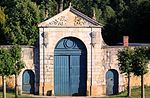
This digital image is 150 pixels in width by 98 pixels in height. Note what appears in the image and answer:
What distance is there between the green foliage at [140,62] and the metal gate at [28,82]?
10751 millimetres

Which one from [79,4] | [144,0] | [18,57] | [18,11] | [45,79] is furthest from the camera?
[79,4]

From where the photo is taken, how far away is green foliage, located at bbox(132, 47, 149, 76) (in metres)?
36.8

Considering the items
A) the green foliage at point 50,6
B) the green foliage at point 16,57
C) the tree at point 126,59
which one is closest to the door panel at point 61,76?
the green foliage at point 16,57

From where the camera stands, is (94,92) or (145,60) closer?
(145,60)

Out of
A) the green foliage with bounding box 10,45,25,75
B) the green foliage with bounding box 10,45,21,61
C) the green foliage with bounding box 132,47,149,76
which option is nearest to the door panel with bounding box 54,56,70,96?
the green foliage with bounding box 10,45,25,75

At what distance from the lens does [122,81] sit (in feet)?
149

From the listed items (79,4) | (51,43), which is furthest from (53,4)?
(51,43)

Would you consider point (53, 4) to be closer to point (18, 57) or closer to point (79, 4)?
point (79, 4)

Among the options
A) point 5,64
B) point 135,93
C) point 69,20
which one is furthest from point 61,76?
point 5,64

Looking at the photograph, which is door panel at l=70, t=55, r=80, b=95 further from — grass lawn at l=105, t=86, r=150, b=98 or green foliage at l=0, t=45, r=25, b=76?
green foliage at l=0, t=45, r=25, b=76

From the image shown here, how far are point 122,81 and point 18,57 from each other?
10559 millimetres

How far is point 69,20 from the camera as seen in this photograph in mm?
43969

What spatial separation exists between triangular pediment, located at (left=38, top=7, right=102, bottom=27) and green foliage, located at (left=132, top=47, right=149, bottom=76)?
7.44 meters

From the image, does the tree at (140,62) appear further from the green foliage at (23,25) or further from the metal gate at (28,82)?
the green foliage at (23,25)
